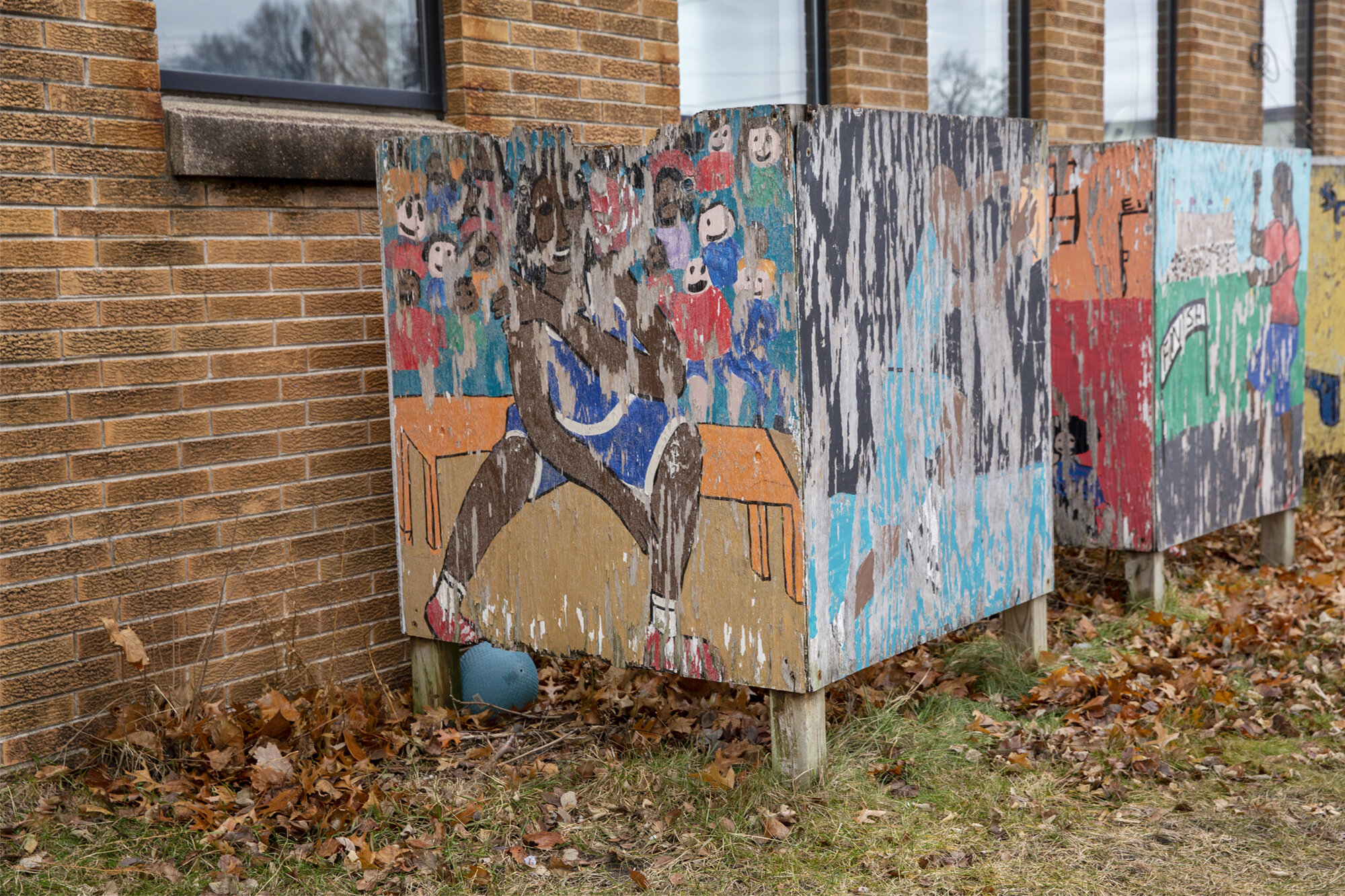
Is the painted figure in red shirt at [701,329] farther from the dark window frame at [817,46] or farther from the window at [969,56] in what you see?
the window at [969,56]

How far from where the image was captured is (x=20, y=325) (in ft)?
11.4

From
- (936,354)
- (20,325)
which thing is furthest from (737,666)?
(20,325)

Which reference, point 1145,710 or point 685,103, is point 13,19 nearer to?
point 685,103

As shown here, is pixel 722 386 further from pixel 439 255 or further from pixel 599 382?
pixel 439 255

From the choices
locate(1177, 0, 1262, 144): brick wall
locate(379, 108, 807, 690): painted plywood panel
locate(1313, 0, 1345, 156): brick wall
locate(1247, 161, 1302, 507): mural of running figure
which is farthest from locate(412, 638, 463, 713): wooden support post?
locate(1313, 0, 1345, 156): brick wall

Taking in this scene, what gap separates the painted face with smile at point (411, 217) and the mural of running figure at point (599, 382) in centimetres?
38

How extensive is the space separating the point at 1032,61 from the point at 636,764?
5197 mm

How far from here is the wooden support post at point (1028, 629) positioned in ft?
14.8

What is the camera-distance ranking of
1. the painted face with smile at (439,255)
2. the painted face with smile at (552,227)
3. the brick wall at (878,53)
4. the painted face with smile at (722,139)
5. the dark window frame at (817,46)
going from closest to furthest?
the painted face with smile at (722,139) < the painted face with smile at (552,227) < the painted face with smile at (439,255) < the brick wall at (878,53) < the dark window frame at (817,46)

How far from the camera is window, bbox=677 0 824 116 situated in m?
5.90

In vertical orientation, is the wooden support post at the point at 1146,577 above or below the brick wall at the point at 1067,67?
below

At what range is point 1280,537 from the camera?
608cm

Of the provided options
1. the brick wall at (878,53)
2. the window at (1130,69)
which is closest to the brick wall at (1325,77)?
the window at (1130,69)

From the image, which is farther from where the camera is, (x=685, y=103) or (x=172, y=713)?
(x=685, y=103)
